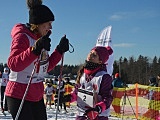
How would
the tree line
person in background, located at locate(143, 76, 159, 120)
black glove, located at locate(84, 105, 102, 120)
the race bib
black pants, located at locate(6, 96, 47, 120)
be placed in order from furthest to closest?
the tree line < person in background, located at locate(143, 76, 159, 120) < the race bib < black glove, located at locate(84, 105, 102, 120) < black pants, located at locate(6, 96, 47, 120)

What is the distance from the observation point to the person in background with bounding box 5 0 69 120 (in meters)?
2.66

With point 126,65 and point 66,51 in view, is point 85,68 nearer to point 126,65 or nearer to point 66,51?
point 66,51

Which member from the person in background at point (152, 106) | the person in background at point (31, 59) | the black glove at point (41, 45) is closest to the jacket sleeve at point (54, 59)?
the person in background at point (31, 59)

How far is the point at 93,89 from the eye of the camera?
3701 millimetres

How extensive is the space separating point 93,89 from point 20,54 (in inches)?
50.4

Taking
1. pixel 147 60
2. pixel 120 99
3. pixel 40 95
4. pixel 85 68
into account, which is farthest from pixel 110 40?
pixel 147 60

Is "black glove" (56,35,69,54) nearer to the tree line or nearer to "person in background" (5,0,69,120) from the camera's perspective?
"person in background" (5,0,69,120)

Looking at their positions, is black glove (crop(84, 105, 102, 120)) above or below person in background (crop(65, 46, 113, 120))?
below

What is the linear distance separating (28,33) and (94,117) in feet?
3.87

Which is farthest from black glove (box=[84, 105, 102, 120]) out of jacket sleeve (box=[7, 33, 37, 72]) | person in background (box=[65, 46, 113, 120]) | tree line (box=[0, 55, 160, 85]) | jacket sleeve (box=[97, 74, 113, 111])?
tree line (box=[0, 55, 160, 85])

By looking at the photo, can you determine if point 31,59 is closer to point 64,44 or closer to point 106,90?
point 64,44

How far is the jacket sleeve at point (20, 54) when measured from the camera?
8.63 feet

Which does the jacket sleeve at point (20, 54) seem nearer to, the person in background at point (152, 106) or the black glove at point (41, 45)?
the black glove at point (41, 45)

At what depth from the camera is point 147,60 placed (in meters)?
85.3
